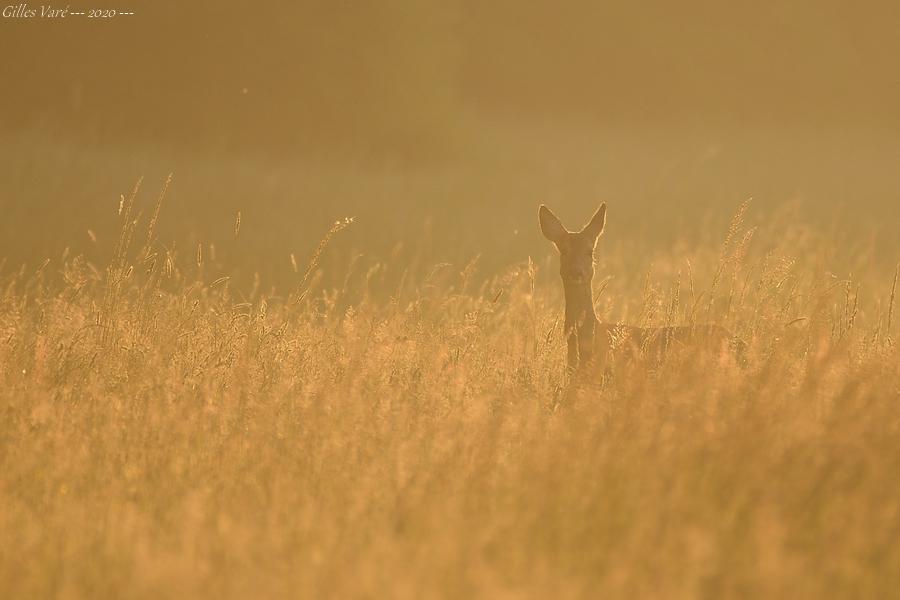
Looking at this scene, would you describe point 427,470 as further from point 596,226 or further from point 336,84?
point 336,84

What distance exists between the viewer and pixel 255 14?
2119cm

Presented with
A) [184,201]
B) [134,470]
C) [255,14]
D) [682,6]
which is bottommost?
[134,470]

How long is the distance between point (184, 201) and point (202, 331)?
10880mm

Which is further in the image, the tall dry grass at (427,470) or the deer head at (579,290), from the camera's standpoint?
the deer head at (579,290)

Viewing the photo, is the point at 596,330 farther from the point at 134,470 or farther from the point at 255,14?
the point at 255,14

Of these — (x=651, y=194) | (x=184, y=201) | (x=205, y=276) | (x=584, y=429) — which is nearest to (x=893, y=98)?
(x=651, y=194)

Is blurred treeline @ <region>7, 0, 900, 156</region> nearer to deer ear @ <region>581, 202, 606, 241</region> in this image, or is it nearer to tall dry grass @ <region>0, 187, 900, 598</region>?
deer ear @ <region>581, 202, 606, 241</region>

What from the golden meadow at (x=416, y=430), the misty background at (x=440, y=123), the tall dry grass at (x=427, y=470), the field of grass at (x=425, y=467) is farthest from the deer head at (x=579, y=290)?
the misty background at (x=440, y=123)

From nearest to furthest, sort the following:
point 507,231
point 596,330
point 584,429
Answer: point 584,429, point 596,330, point 507,231

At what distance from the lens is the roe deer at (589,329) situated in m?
5.82

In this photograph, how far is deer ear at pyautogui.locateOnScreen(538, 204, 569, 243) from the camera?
24.4 ft

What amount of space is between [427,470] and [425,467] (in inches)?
1.4

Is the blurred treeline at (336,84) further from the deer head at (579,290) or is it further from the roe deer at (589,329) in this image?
the deer head at (579,290)

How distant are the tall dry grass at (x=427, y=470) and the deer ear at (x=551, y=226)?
1.60 meters
